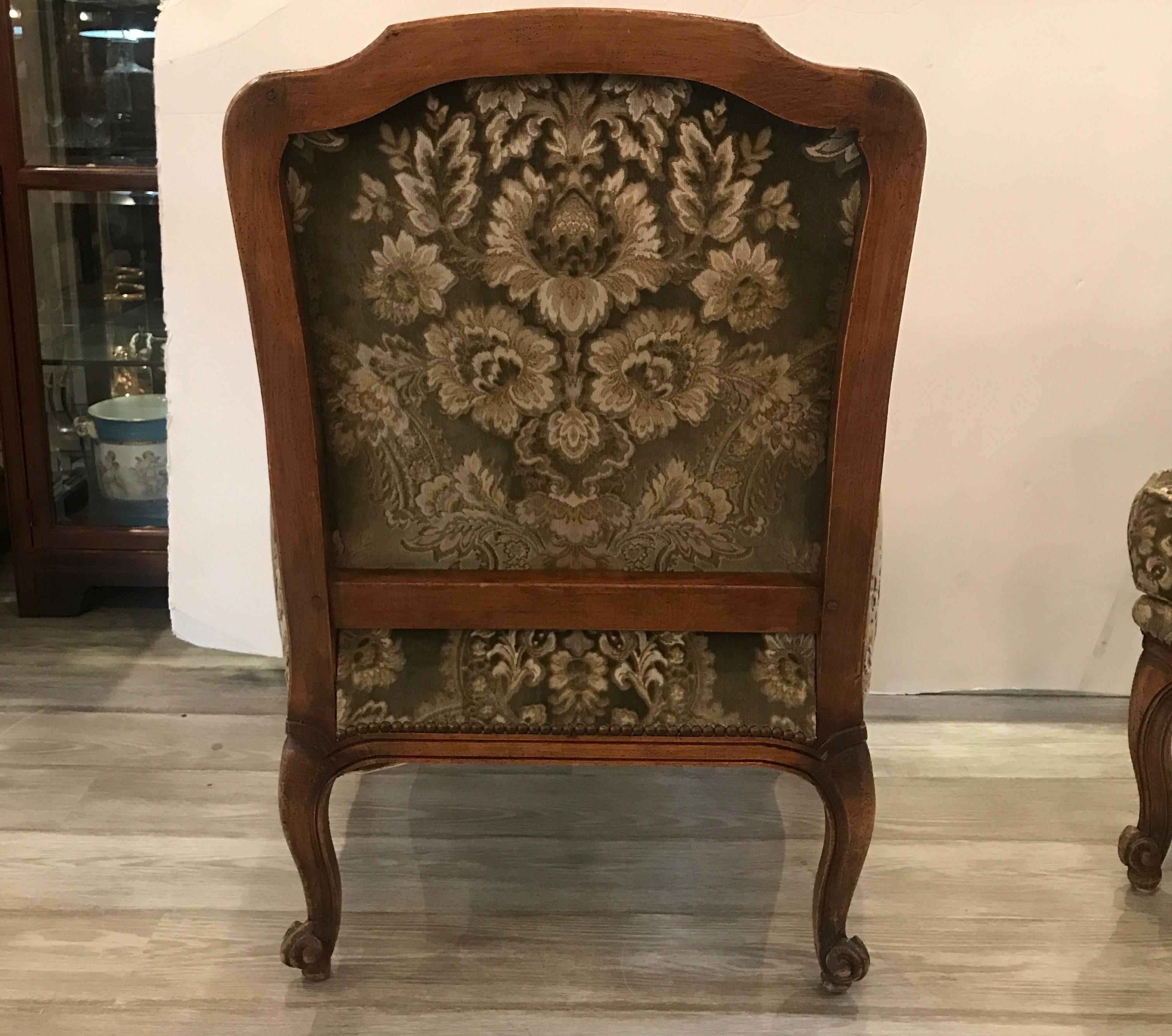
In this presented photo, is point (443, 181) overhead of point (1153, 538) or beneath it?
overhead

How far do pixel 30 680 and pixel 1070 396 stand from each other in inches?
68.2

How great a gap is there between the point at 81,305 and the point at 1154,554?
1731 millimetres

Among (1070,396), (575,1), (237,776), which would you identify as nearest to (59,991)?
(237,776)

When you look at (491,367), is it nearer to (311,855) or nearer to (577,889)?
(311,855)

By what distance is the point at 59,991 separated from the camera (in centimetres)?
107

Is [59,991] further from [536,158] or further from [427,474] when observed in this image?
[536,158]

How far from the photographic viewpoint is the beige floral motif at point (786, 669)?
97 centimetres

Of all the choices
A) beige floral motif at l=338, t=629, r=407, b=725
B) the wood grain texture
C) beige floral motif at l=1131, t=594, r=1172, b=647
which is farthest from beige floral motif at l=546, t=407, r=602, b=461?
beige floral motif at l=1131, t=594, r=1172, b=647

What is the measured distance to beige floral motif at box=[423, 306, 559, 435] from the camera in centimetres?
86

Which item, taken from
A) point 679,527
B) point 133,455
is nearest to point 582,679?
point 679,527

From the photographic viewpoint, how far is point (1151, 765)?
1224mm

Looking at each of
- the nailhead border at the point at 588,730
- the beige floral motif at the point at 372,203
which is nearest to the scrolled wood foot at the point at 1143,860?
the nailhead border at the point at 588,730

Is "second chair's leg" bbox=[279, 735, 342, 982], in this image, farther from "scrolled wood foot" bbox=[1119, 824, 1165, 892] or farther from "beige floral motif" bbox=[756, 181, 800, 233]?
"scrolled wood foot" bbox=[1119, 824, 1165, 892]

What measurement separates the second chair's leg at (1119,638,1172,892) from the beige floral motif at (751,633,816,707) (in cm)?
48
